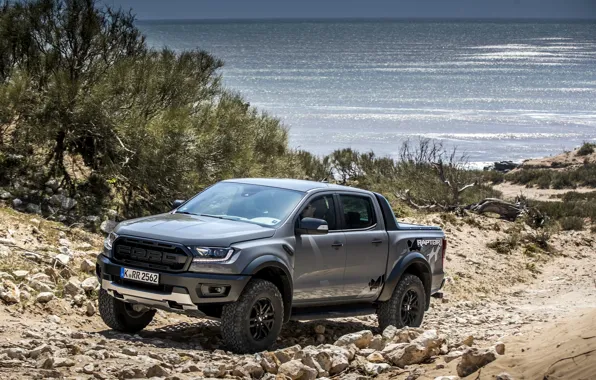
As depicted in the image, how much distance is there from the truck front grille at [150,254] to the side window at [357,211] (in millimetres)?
2375

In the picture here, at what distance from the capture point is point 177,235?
33.5 ft

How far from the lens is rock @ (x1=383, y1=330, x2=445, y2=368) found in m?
9.77

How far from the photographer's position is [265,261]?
10281 millimetres

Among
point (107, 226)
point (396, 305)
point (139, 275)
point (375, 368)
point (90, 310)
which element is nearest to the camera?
point (375, 368)

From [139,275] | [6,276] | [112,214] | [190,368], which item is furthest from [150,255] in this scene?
[112,214]

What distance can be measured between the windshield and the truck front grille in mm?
1071

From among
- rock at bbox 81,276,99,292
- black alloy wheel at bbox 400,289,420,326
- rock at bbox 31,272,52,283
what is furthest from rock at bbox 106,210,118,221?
black alloy wheel at bbox 400,289,420,326

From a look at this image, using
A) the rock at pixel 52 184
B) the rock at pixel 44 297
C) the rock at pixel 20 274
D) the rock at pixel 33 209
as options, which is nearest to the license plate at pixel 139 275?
the rock at pixel 44 297

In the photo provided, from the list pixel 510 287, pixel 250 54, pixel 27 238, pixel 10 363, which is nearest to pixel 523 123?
pixel 510 287

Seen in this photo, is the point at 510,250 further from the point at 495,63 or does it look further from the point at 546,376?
the point at 495,63

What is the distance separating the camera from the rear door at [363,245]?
11.6m

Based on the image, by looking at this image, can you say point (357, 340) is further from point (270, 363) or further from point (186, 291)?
point (186, 291)

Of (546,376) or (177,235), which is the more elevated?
(177,235)

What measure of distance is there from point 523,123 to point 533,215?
58821mm
